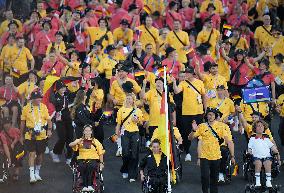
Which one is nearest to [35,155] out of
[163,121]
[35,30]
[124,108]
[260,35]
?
[124,108]

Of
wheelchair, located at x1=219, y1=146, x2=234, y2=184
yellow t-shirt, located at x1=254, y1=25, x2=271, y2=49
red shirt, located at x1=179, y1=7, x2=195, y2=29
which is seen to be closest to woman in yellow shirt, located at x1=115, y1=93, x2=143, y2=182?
wheelchair, located at x1=219, y1=146, x2=234, y2=184

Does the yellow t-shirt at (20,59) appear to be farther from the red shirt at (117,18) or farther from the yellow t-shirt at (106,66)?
the red shirt at (117,18)

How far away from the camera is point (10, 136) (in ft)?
57.5

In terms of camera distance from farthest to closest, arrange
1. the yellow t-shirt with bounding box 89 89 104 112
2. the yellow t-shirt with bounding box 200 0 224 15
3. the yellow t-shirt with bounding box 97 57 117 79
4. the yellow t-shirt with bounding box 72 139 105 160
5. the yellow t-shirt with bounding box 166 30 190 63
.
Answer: the yellow t-shirt with bounding box 200 0 224 15
the yellow t-shirt with bounding box 166 30 190 63
the yellow t-shirt with bounding box 97 57 117 79
the yellow t-shirt with bounding box 89 89 104 112
the yellow t-shirt with bounding box 72 139 105 160

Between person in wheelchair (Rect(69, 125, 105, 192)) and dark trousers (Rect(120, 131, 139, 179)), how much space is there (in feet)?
3.00

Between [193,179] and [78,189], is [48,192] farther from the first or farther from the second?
[193,179]

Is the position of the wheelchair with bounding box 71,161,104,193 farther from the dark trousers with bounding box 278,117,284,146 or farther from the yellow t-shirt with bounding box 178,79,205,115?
the dark trousers with bounding box 278,117,284,146

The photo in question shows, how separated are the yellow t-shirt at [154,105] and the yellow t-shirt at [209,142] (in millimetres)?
2010

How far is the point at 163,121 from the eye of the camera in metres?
16.0

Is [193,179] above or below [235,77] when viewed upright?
below

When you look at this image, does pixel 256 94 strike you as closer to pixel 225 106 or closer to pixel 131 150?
pixel 225 106

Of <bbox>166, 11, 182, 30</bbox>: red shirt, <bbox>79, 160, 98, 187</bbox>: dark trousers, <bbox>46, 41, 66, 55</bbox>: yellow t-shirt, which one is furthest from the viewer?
<bbox>166, 11, 182, 30</bbox>: red shirt

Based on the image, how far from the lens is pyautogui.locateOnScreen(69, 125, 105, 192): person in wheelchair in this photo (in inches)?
647

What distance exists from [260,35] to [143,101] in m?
7.19
